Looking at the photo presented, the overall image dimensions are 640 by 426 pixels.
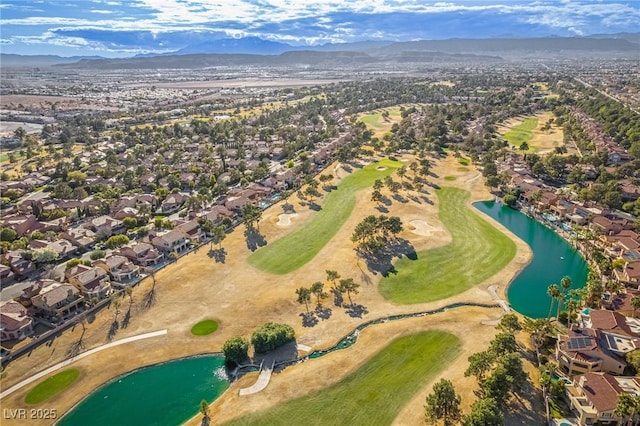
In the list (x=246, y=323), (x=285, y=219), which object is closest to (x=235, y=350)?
(x=246, y=323)

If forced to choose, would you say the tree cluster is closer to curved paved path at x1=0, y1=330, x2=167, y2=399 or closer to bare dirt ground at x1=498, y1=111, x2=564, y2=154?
curved paved path at x1=0, y1=330, x2=167, y2=399

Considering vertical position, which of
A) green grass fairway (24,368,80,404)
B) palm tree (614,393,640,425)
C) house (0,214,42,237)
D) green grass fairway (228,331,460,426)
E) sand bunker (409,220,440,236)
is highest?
palm tree (614,393,640,425)

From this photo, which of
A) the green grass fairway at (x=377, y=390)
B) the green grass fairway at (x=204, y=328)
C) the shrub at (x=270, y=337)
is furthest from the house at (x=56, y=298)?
the green grass fairway at (x=377, y=390)

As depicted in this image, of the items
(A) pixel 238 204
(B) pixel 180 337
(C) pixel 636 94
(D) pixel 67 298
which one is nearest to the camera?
(B) pixel 180 337

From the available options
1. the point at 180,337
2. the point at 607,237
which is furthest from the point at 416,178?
the point at 180,337

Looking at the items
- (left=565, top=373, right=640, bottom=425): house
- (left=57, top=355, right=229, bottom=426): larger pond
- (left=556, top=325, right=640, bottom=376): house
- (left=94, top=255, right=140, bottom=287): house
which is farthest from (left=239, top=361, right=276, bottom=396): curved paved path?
(left=556, top=325, right=640, bottom=376): house

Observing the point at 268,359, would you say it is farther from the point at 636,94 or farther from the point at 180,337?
the point at 636,94
